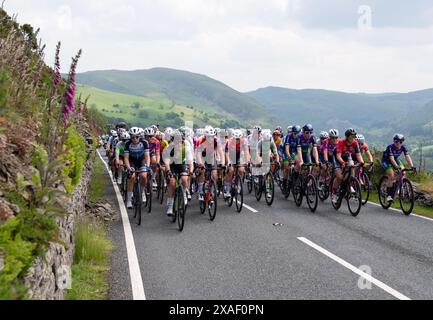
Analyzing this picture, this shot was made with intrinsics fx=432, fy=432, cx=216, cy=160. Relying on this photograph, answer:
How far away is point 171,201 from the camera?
1064cm

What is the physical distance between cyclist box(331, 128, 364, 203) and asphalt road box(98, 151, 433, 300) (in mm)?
1157

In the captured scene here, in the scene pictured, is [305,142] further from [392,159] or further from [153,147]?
[153,147]

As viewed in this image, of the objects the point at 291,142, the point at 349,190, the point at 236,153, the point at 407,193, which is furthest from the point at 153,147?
the point at 407,193

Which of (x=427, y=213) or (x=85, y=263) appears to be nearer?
(x=85, y=263)

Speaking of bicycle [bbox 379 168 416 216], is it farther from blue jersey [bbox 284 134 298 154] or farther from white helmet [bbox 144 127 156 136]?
white helmet [bbox 144 127 156 136]

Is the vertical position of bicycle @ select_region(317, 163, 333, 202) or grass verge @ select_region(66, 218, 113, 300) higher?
bicycle @ select_region(317, 163, 333, 202)

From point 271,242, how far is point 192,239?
161 centimetres

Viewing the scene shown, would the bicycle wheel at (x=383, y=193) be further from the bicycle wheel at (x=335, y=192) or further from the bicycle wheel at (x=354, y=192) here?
the bicycle wheel at (x=335, y=192)

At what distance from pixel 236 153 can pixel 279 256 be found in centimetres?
634

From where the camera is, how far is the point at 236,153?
44.9ft

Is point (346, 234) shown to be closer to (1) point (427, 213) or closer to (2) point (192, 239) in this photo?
(2) point (192, 239)

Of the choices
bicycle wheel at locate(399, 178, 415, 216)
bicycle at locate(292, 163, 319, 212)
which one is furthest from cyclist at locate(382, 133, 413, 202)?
bicycle at locate(292, 163, 319, 212)

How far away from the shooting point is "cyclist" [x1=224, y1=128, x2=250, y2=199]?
1267cm
